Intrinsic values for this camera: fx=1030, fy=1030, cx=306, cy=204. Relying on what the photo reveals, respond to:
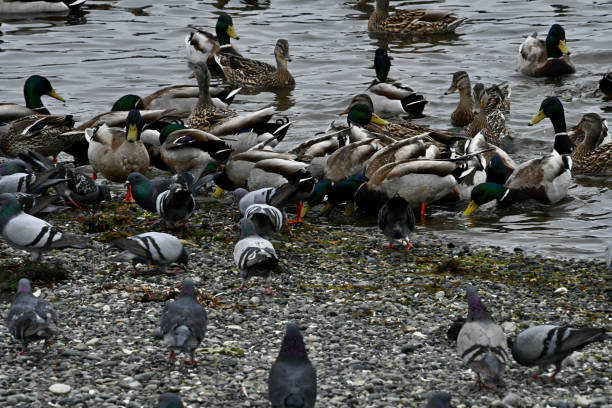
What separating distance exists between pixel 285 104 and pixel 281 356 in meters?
11.9

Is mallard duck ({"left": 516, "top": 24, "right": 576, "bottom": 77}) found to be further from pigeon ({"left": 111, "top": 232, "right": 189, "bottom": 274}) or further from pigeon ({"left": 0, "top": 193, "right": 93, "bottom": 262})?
pigeon ({"left": 0, "top": 193, "right": 93, "bottom": 262})

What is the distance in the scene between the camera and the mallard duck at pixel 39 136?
13906 millimetres

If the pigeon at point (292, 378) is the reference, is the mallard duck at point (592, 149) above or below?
below

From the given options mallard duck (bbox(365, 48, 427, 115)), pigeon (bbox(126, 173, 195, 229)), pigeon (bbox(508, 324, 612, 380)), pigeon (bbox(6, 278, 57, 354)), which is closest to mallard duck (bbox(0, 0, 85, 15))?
mallard duck (bbox(365, 48, 427, 115))

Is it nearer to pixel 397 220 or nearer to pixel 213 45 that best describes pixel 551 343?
pixel 397 220

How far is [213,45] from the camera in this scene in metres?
20.1

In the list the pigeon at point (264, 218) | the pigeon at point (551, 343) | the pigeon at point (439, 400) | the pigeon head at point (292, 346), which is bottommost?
the pigeon at point (264, 218)

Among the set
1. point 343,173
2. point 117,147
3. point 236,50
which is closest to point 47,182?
point 117,147

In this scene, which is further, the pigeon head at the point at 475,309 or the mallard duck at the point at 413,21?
the mallard duck at the point at 413,21

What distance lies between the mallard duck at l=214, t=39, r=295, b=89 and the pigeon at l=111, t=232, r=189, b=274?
1012 cm

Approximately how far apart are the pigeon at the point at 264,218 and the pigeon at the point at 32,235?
5.41ft

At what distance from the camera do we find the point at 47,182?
10.9m

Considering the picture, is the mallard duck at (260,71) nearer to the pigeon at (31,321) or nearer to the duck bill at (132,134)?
the duck bill at (132,134)

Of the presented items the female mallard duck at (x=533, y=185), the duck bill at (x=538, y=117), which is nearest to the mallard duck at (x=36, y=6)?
the duck bill at (x=538, y=117)
